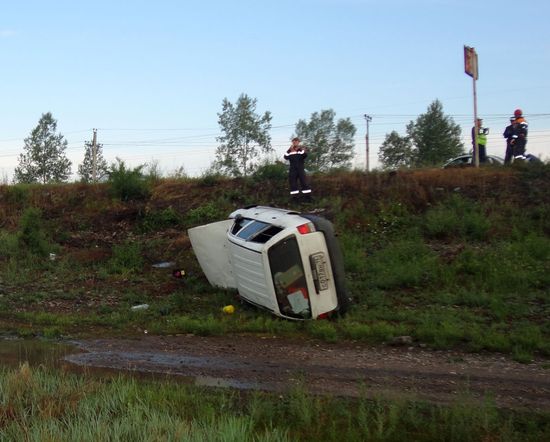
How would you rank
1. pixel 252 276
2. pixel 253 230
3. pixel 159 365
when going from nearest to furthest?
pixel 159 365, pixel 252 276, pixel 253 230

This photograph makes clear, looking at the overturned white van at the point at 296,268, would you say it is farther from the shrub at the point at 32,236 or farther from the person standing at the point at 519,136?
the person standing at the point at 519,136

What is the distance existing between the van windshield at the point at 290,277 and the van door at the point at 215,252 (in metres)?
2.36

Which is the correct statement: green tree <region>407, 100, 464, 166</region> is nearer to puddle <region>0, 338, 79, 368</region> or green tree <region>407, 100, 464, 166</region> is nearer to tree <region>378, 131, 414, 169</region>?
tree <region>378, 131, 414, 169</region>

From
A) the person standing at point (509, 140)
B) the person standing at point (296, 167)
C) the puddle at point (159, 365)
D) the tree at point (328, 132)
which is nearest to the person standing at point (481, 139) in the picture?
the person standing at point (509, 140)

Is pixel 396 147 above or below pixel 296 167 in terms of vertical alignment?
above

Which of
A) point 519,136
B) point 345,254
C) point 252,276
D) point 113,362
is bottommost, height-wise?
point 113,362

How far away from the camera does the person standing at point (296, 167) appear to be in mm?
17188

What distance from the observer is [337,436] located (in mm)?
5141

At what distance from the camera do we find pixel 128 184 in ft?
67.3

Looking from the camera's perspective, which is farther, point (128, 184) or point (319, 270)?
point (128, 184)

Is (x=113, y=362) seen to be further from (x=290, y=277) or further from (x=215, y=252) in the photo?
(x=215, y=252)

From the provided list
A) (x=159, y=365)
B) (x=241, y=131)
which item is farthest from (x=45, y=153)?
(x=159, y=365)

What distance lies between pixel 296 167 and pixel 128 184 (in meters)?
6.46

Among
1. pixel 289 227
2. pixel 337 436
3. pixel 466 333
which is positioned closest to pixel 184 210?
pixel 289 227
